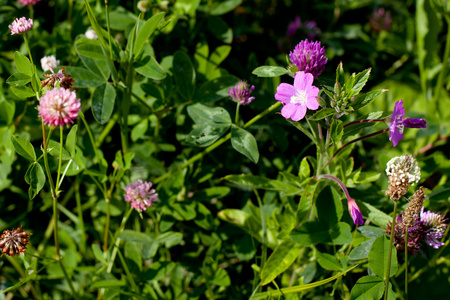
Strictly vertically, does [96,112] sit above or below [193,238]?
above

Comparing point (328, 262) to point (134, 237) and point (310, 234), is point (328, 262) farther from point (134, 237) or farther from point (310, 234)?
point (134, 237)

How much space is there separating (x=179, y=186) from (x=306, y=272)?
672mm

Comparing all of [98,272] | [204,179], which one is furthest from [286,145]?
[98,272]

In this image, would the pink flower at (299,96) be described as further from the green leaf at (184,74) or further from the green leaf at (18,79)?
the green leaf at (18,79)

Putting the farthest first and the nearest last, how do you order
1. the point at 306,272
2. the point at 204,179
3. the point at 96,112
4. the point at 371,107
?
1. the point at 371,107
2. the point at 204,179
3. the point at 306,272
4. the point at 96,112

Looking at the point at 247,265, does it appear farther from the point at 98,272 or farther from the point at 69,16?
the point at 69,16

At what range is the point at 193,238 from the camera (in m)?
2.09

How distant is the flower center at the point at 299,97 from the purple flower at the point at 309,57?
0.09m

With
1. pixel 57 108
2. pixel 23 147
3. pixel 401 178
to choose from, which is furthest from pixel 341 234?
pixel 23 147

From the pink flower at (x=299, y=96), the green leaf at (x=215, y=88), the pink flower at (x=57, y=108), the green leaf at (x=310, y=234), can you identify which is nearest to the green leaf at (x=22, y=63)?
the pink flower at (x=57, y=108)

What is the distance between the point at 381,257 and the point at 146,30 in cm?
Result: 123

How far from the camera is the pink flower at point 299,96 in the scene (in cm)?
137

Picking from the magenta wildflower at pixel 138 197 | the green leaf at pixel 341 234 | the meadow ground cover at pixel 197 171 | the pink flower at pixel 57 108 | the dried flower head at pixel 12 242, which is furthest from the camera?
the magenta wildflower at pixel 138 197

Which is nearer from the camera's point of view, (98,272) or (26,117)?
(98,272)
